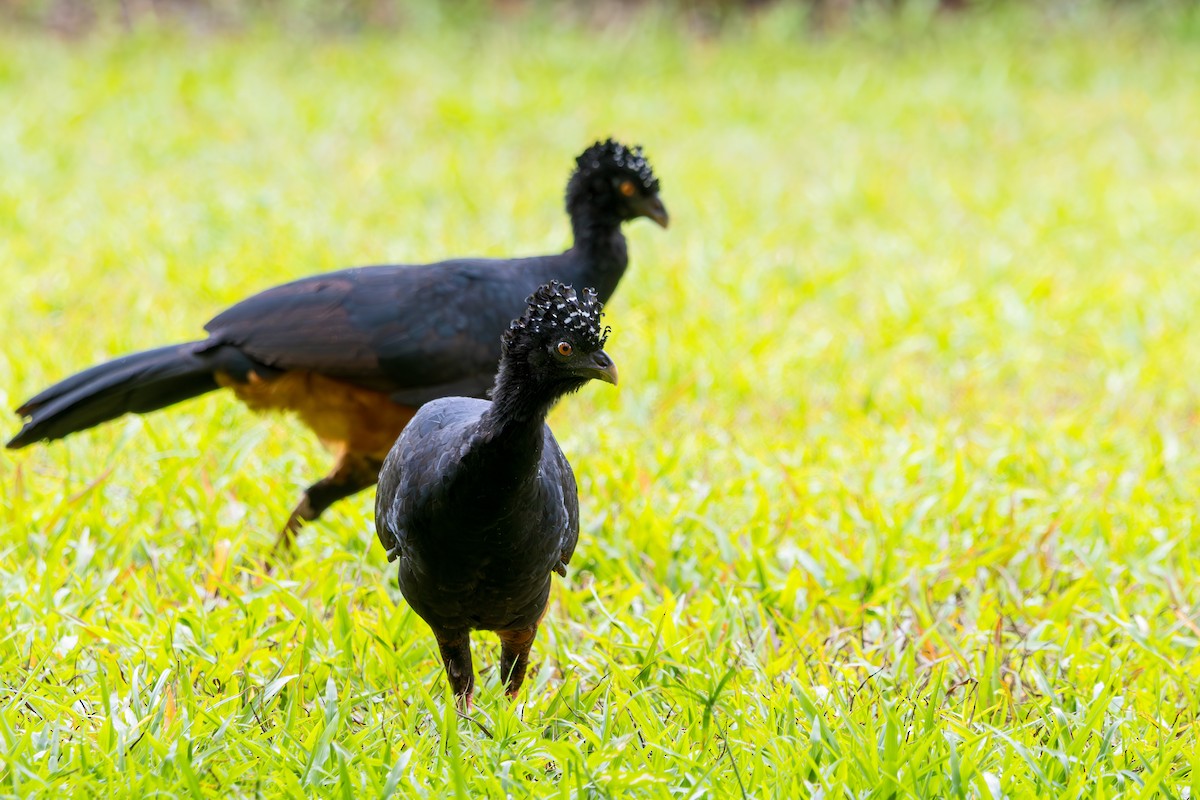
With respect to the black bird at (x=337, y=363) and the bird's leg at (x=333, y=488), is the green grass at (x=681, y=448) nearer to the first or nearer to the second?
the bird's leg at (x=333, y=488)

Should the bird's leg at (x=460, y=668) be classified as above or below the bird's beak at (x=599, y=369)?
below

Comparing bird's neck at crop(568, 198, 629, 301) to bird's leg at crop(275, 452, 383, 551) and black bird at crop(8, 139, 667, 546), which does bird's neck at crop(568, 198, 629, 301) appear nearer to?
black bird at crop(8, 139, 667, 546)

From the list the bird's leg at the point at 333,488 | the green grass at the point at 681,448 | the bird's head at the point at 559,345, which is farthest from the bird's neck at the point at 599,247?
the bird's head at the point at 559,345

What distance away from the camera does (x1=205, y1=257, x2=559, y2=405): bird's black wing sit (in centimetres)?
423

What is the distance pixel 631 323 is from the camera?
6.70 metres

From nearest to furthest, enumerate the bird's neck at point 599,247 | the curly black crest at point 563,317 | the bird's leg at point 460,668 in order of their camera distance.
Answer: the curly black crest at point 563,317, the bird's leg at point 460,668, the bird's neck at point 599,247

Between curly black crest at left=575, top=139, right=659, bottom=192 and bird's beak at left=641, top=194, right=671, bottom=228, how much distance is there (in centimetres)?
4

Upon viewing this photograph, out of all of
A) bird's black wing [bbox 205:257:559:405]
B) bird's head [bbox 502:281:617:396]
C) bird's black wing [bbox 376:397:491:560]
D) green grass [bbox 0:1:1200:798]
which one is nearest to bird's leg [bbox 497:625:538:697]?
green grass [bbox 0:1:1200:798]

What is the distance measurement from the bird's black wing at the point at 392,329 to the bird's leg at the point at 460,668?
109 centimetres

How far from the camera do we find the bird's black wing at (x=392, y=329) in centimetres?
423

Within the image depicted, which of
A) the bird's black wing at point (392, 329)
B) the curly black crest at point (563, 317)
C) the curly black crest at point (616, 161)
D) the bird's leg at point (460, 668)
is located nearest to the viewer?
the curly black crest at point (563, 317)

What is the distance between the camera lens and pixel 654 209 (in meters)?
4.87

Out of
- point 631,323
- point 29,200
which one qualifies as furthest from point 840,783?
point 29,200

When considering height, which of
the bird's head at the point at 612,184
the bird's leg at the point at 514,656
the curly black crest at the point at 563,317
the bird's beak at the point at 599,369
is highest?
the bird's head at the point at 612,184
